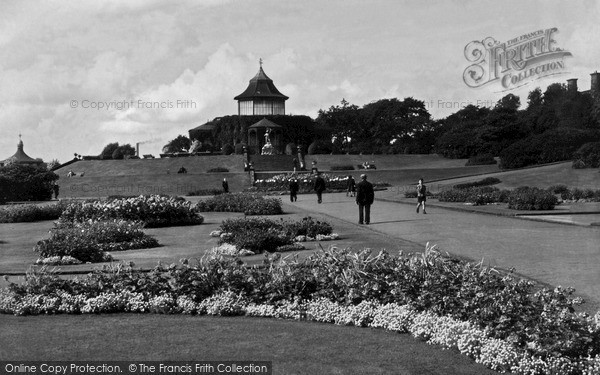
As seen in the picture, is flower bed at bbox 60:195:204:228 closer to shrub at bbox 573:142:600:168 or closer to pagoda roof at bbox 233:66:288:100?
shrub at bbox 573:142:600:168

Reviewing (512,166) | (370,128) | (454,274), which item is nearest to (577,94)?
(370,128)

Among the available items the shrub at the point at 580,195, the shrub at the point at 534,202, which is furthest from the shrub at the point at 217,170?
the shrub at the point at 534,202

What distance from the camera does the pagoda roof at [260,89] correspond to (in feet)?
307

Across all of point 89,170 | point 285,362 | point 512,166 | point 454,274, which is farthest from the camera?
point 89,170

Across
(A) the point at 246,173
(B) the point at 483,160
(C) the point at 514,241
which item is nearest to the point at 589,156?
(B) the point at 483,160

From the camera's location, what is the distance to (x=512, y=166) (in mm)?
52938

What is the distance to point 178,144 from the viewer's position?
93.1 meters

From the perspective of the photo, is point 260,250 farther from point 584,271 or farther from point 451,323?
point 451,323

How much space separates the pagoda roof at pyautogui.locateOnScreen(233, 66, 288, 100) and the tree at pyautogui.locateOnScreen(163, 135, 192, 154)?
7389 millimetres

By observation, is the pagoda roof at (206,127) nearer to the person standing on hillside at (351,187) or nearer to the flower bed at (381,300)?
the person standing on hillside at (351,187)

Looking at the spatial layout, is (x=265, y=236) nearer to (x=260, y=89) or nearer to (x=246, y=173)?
(x=246, y=173)

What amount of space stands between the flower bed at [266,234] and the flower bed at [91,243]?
66.7 inches

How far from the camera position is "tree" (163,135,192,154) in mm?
91250

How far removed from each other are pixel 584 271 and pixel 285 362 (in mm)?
6426
